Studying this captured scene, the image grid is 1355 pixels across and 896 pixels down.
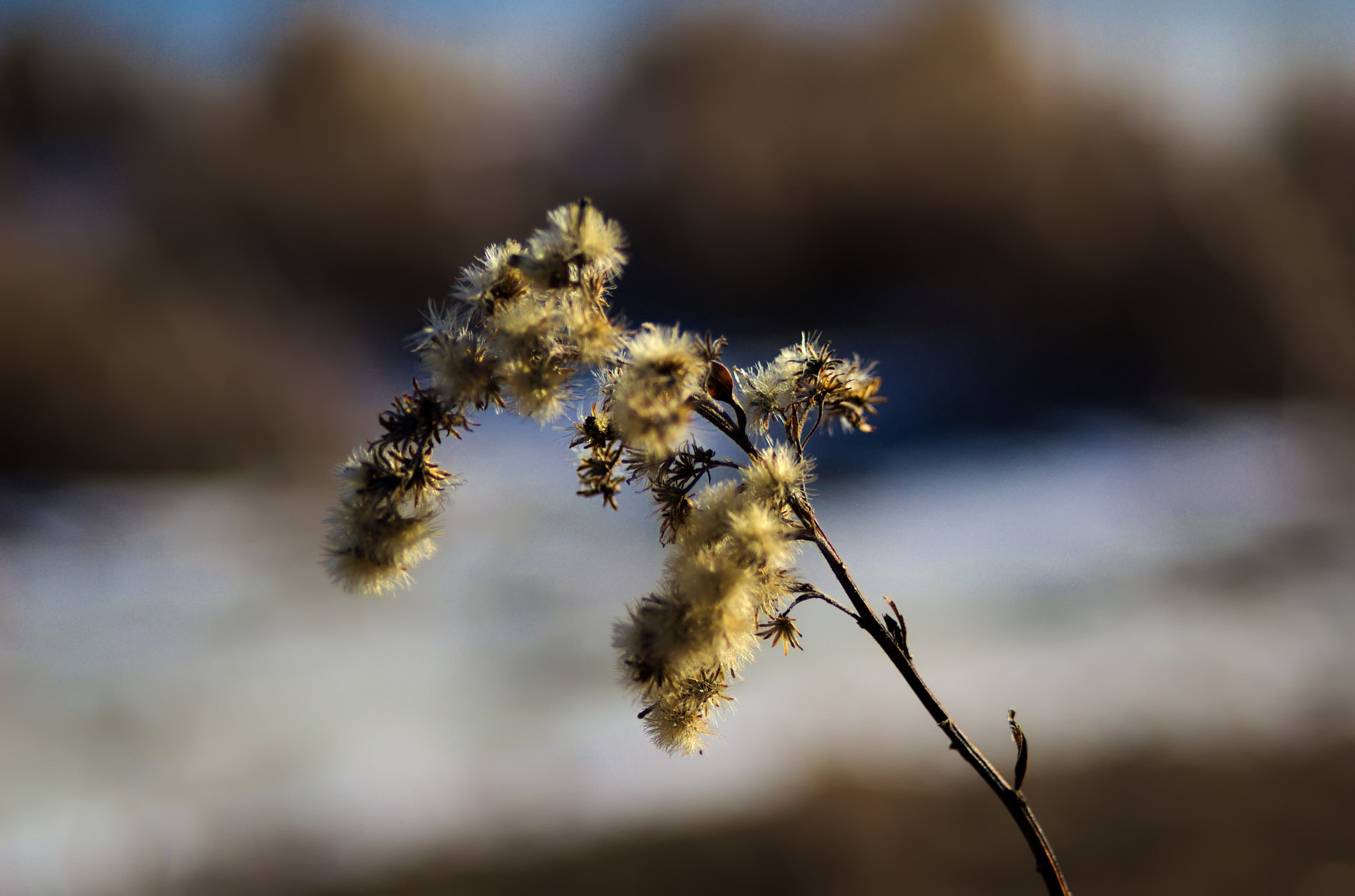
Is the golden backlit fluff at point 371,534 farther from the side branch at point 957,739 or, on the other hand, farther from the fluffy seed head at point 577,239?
the side branch at point 957,739

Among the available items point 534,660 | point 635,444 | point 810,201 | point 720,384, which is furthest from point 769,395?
point 810,201

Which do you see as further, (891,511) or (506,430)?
(506,430)

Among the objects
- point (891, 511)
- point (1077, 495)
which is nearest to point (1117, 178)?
point (1077, 495)

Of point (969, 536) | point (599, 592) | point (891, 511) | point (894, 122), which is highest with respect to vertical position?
point (894, 122)

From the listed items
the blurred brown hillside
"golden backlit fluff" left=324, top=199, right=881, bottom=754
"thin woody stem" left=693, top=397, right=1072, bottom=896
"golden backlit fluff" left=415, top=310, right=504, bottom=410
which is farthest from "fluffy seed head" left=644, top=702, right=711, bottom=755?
the blurred brown hillside

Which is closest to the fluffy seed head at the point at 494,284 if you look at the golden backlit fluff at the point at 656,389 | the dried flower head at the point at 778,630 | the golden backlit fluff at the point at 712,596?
the golden backlit fluff at the point at 656,389

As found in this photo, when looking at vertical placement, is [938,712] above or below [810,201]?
below

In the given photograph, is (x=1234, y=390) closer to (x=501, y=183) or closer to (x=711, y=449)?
(x=501, y=183)

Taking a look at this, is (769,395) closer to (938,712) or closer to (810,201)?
(938,712)
